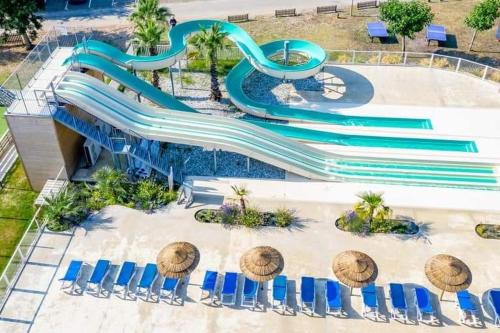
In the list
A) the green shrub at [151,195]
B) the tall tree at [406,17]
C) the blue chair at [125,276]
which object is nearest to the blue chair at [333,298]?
the blue chair at [125,276]

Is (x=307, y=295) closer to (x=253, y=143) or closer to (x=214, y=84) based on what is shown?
(x=253, y=143)

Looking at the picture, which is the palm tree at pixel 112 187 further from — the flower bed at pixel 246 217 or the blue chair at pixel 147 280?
the blue chair at pixel 147 280

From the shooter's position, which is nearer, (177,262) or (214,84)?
(177,262)

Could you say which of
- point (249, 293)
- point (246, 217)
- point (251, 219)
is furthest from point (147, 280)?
point (251, 219)

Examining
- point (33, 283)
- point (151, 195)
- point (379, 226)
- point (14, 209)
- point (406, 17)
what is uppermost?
point (406, 17)

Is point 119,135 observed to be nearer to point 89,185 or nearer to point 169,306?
point 89,185

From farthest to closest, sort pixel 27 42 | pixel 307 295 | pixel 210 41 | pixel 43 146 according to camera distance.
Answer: pixel 27 42, pixel 210 41, pixel 43 146, pixel 307 295

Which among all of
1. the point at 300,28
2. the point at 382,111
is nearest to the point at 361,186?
the point at 382,111
